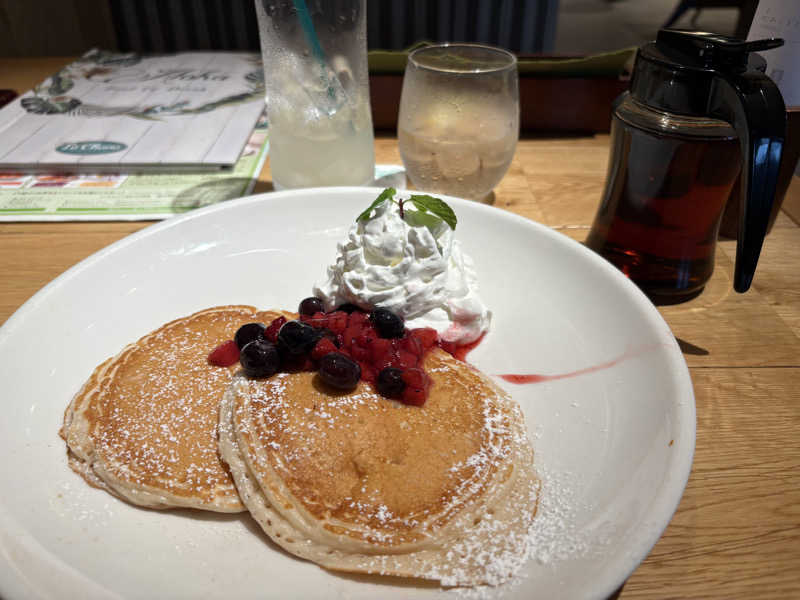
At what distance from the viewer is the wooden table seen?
0.73 m

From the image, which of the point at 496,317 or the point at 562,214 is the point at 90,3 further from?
the point at 496,317

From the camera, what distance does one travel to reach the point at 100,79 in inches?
94.4

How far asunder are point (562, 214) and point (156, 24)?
351cm

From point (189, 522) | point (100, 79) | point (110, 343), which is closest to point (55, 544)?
point (189, 522)

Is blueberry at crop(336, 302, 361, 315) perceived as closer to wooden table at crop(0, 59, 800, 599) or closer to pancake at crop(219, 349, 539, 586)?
pancake at crop(219, 349, 539, 586)

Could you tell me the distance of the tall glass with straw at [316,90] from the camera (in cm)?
136

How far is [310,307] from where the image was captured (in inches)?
42.8

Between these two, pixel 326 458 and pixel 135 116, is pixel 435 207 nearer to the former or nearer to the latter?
pixel 326 458

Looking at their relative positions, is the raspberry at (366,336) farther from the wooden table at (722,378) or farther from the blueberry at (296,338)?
the wooden table at (722,378)

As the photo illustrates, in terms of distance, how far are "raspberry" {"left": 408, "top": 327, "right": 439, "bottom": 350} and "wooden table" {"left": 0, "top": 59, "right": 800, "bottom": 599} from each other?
0.49 metres

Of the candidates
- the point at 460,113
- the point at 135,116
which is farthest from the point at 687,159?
the point at 135,116

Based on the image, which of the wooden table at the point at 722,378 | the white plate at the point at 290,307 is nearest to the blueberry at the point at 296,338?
the white plate at the point at 290,307

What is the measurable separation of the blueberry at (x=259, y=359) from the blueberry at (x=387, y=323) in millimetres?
204

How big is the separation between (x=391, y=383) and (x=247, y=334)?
0.29m
